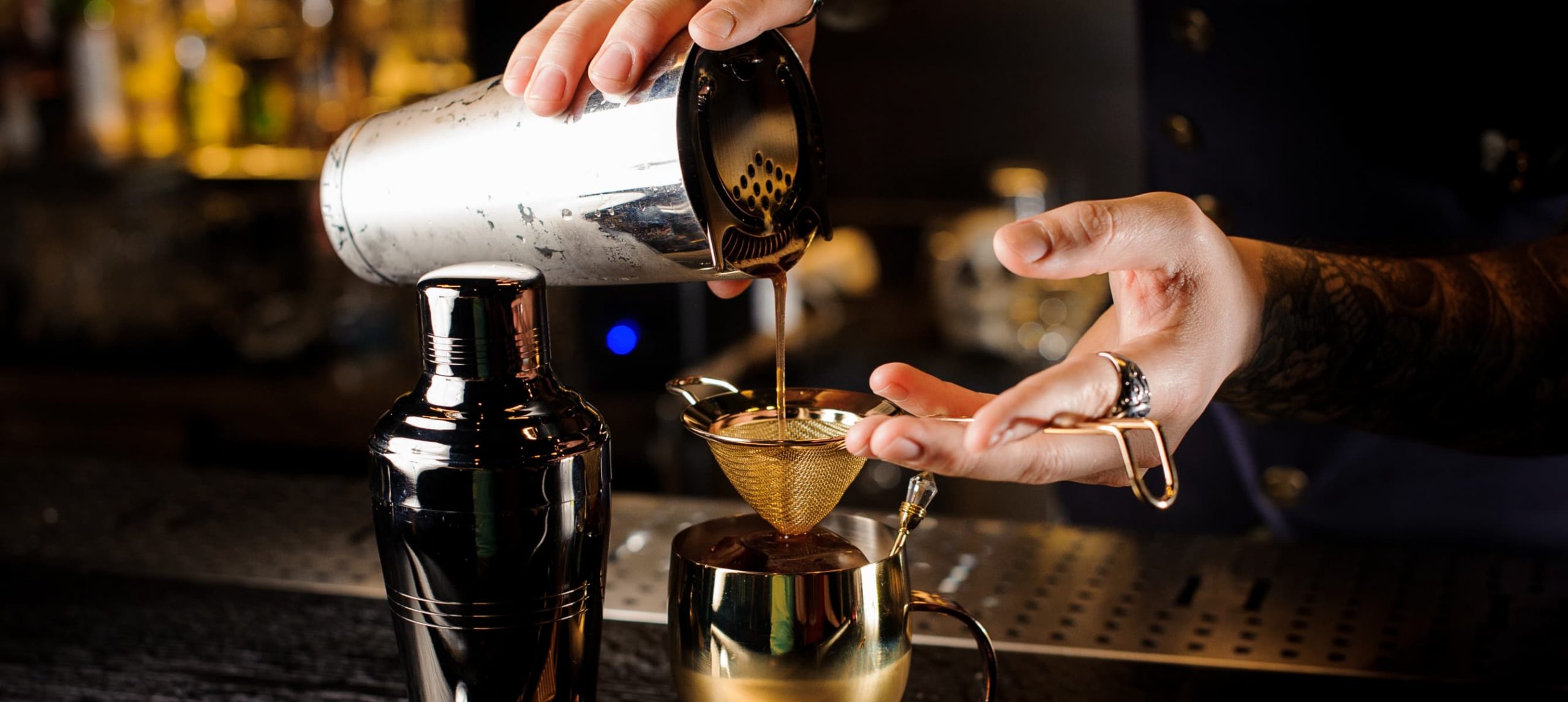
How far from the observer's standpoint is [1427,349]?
1.25 m

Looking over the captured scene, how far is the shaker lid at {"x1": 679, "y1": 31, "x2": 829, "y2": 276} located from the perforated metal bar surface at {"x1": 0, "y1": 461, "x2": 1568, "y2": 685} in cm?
42

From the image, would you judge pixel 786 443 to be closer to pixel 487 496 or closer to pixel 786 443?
pixel 786 443

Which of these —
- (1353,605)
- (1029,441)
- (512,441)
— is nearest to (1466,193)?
(1353,605)

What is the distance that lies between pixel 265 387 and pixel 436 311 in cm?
284

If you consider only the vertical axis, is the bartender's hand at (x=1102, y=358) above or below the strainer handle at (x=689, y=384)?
above

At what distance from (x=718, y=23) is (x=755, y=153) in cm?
12

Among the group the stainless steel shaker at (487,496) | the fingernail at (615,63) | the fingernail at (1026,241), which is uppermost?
the fingernail at (615,63)

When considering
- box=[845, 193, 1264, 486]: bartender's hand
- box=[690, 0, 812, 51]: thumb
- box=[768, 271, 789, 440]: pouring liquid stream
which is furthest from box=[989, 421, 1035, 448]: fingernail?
box=[690, 0, 812, 51]: thumb

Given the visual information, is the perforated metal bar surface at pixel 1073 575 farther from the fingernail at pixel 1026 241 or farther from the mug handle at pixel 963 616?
the fingernail at pixel 1026 241

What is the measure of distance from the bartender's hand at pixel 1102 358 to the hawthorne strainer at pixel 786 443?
4 centimetres

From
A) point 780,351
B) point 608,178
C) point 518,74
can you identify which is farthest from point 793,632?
point 518,74

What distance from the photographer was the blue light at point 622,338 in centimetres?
317

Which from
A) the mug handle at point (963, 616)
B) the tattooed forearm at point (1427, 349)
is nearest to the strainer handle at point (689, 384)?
the mug handle at point (963, 616)

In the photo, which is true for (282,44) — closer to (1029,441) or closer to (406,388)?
(406,388)
